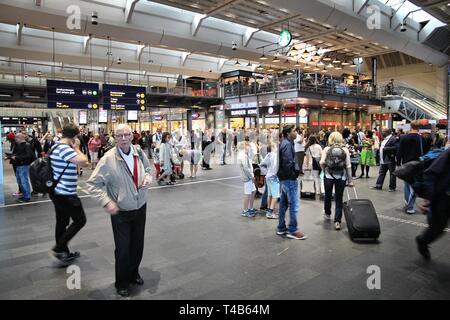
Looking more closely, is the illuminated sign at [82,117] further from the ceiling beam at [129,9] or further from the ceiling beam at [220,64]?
the ceiling beam at [129,9]

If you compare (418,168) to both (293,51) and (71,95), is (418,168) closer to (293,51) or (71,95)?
(71,95)

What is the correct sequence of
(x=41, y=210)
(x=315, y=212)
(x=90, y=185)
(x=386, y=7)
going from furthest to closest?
(x=386, y=7) → (x=41, y=210) → (x=315, y=212) → (x=90, y=185)

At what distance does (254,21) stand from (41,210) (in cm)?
1220

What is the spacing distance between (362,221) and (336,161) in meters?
1.04

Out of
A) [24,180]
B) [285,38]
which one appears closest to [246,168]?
[24,180]

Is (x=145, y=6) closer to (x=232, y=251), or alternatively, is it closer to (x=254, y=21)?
(x=254, y=21)

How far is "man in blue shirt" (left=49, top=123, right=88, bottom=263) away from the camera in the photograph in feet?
13.1

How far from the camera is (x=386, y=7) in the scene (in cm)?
1466

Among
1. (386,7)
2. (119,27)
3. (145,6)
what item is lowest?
(119,27)

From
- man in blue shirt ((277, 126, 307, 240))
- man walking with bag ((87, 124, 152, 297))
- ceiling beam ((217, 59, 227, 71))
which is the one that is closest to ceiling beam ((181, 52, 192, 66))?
ceiling beam ((217, 59, 227, 71))

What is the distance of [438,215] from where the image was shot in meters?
3.55
